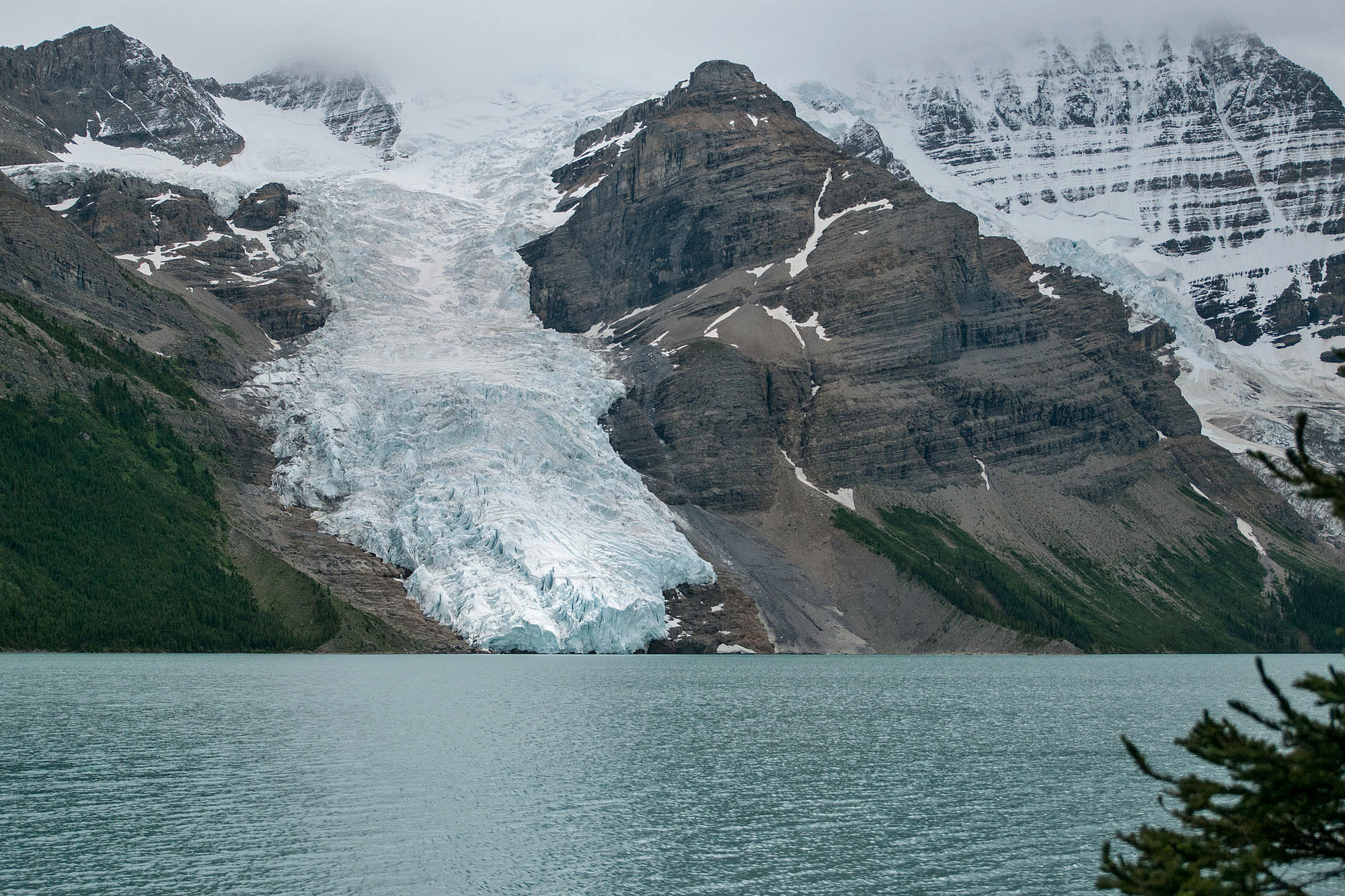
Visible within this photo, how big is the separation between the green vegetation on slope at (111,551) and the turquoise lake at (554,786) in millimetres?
32333

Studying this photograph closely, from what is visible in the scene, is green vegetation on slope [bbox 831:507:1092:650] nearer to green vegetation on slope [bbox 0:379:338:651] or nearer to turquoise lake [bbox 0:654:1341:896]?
turquoise lake [bbox 0:654:1341:896]

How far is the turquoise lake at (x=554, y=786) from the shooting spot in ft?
132

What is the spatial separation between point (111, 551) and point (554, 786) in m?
107

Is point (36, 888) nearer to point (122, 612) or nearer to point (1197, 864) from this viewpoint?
point (1197, 864)

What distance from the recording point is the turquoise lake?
40.2 m

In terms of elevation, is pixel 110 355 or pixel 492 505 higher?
pixel 110 355

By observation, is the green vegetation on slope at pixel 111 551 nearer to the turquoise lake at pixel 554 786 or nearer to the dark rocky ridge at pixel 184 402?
the dark rocky ridge at pixel 184 402

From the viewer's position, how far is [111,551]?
475ft

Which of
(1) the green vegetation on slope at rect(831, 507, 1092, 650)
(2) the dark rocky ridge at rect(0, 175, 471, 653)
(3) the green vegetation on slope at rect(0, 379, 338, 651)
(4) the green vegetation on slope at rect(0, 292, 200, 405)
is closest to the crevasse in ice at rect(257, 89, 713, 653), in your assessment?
(2) the dark rocky ridge at rect(0, 175, 471, 653)

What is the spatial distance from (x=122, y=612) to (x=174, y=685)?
49252 millimetres

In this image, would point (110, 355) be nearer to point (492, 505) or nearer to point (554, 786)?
point (492, 505)

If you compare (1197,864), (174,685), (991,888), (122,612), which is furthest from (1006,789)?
(122,612)

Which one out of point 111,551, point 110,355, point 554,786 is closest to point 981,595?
point 111,551

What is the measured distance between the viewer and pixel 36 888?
36375 mm
